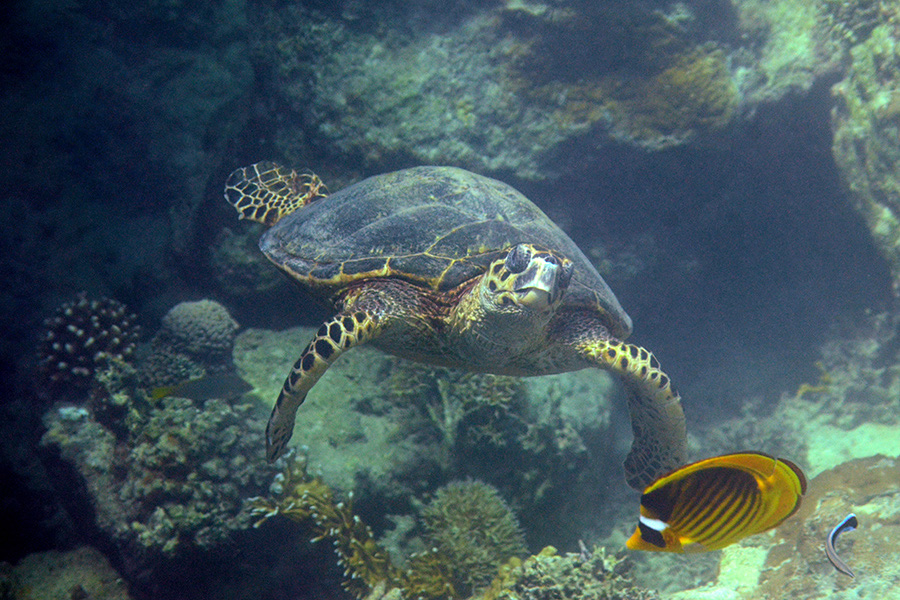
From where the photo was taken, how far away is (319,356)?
3.11 m

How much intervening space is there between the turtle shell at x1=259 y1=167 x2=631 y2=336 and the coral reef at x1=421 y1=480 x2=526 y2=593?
1750 millimetres

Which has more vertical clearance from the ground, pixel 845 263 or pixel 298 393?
pixel 845 263

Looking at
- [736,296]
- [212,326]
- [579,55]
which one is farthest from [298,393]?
[736,296]

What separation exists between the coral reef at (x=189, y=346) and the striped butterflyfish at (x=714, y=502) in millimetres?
3918

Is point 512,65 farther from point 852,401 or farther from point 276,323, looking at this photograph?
point 852,401

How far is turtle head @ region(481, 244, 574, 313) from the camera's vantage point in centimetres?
273

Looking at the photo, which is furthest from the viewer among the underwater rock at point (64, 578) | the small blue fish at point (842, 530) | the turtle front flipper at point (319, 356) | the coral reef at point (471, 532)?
the underwater rock at point (64, 578)

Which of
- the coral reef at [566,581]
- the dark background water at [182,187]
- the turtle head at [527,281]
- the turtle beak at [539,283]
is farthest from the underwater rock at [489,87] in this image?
the coral reef at [566,581]

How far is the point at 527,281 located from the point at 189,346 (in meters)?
3.31

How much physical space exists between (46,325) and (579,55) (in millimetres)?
6593

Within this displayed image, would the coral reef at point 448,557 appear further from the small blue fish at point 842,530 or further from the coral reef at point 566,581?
the small blue fish at point 842,530

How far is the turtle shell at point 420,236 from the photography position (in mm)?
3498

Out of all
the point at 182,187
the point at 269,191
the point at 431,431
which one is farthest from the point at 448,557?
the point at 182,187

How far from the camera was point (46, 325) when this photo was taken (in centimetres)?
441
